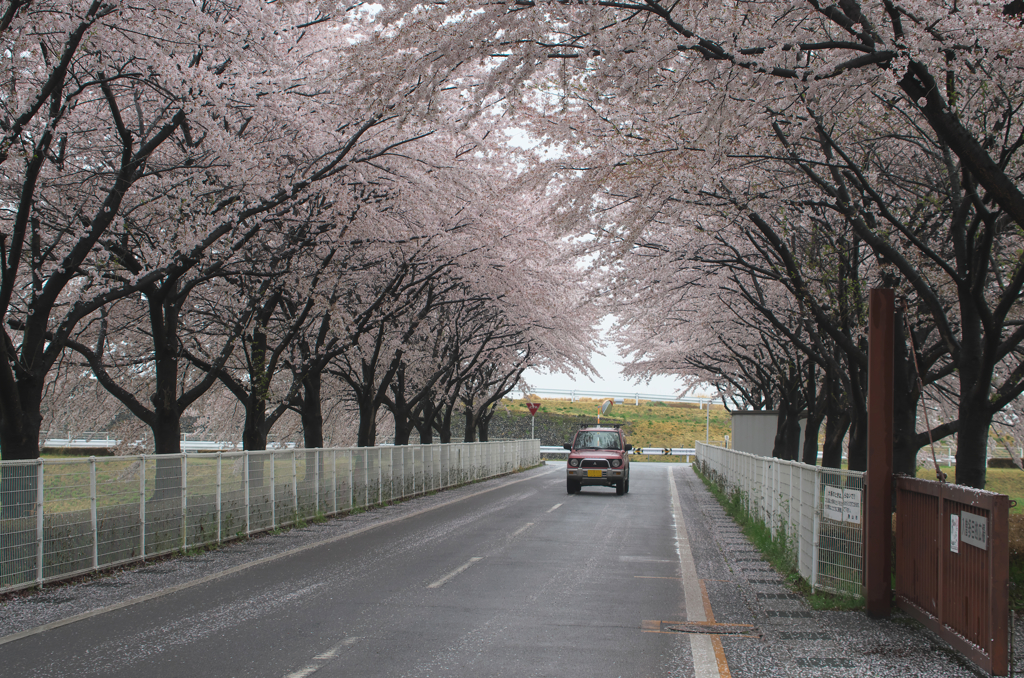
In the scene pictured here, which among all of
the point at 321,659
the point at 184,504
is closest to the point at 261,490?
the point at 184,504

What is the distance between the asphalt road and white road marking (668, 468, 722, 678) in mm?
108

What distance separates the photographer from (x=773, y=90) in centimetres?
834

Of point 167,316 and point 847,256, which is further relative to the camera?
point 167,316

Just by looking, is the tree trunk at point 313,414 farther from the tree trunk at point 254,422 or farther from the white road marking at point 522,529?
the white road marking at point 522,529

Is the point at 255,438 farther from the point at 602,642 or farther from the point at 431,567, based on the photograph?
the point at 602,642

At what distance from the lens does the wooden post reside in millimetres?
8328

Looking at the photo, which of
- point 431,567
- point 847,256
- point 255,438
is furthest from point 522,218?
point 431,567

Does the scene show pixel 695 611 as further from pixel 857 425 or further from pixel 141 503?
pixel 857 425

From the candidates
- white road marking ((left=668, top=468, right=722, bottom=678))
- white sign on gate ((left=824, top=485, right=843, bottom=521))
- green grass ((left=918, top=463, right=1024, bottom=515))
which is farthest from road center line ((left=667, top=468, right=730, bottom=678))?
green grass ((left=918, top=463, right=1024, bottom=515))

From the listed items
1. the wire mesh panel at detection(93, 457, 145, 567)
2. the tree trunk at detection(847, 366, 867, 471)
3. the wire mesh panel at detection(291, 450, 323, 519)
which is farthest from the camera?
the wire mesh panel at detection(291, 450, 323, 519)

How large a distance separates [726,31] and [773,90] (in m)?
0.81

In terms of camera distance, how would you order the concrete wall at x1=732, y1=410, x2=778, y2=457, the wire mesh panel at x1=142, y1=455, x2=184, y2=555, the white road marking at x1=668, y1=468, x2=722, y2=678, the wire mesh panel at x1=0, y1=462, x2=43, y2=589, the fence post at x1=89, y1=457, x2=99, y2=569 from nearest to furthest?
the white road marking at x1=668, y1=468, x2=722, y2=678 < the wire mesh panel at x1=0, y1=462, x2=43, y2=589 < the fence post at x1=89, y1=457, x2=99, y2=569 < the wire mesh panel at x1=142, y1=455, x2=184, y2=555 < the concrete wall at x1=732, y1=410, x2=778, y2=457

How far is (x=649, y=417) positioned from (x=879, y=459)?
289 ft

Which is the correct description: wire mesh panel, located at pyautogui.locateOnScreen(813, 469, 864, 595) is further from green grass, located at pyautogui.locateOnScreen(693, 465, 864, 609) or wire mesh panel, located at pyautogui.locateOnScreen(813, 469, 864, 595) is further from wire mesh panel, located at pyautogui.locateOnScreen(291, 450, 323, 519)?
wire mesh panel, located at pyautogui.locateOnScreen(291, 450, 323, 519)
